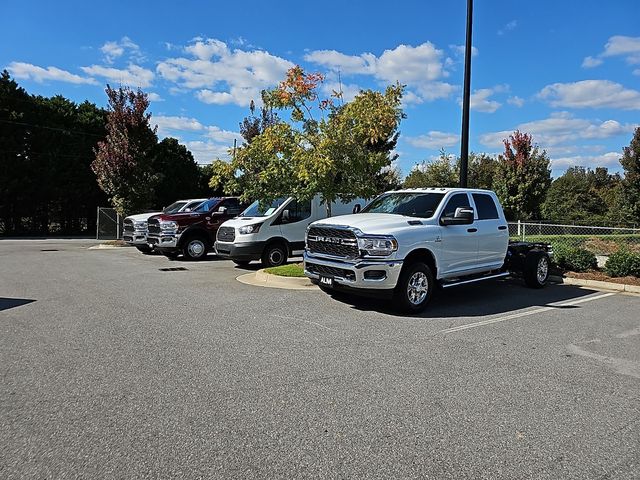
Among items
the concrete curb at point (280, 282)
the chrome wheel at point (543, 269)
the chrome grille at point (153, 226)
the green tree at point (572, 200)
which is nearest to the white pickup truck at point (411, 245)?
the chrome wheel at point (543, 269)

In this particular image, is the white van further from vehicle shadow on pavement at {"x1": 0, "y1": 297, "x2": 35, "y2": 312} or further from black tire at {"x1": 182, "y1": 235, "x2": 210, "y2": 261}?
vehicle shadow on pavement at {"x1": 0, "y1": 297, "x2": 35, "y2": 312}

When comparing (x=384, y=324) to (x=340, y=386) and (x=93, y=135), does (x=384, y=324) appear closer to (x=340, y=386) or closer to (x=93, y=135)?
(x=340, y=386)

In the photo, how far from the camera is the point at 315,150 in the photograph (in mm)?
10555

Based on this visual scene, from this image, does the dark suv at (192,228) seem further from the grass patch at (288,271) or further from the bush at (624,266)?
the bush at (624,266)

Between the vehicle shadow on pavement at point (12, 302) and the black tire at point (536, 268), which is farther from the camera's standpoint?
the black tire at point (536, 268)

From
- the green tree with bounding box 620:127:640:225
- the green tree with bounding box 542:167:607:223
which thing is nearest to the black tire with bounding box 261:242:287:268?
the green tree with bounding box 620:127:640:225

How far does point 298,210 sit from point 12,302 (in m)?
6.97

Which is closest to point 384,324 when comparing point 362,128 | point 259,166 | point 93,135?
point 362,128

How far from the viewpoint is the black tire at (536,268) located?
10398 millimetres

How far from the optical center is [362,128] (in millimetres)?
10766

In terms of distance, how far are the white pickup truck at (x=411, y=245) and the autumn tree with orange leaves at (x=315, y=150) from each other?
54.2 inches

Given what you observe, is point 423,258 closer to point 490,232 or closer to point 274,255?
point 490,232

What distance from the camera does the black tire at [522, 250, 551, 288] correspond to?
1040cm

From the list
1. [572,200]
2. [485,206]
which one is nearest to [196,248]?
[485,206]
